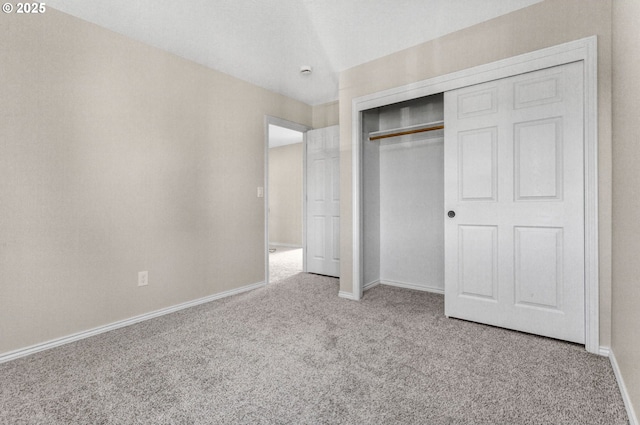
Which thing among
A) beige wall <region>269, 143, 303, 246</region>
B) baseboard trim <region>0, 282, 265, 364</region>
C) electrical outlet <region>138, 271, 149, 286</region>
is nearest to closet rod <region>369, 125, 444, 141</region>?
baseboard trim <region>0, 282, 265, 364</region>

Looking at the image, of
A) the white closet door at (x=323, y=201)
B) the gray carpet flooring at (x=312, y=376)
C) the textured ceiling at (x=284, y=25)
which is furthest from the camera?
the white closet door at (x=323, y=201)

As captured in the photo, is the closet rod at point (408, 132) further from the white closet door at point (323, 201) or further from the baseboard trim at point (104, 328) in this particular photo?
the baseboard trim at point (104, 328)

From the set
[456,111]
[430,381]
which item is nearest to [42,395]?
[430,381]

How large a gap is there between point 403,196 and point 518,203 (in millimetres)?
1412

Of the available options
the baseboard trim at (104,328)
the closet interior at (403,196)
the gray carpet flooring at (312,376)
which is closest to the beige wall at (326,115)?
the closet interior at (403,196)

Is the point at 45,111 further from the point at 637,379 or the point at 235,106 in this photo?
the point at 637,379

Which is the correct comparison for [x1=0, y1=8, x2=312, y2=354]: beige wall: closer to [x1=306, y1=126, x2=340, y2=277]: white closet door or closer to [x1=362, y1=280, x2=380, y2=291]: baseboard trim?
[x1=306, y1=126, x2=340, y2=277]: white closet door

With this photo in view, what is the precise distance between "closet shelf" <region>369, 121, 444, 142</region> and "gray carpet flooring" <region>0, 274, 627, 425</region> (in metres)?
1.73

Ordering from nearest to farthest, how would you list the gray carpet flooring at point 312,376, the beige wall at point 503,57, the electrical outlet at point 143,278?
the gray carpet flooring at point 312,376, the beige wall at point 503,57, the electrical outlet at point 143,278

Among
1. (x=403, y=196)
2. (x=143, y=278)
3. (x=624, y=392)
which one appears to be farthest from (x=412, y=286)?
(x=143, y=278)

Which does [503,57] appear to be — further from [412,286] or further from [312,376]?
[312,376]

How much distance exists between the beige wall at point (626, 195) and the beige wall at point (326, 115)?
9.32 feet

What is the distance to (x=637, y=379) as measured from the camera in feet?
4.13

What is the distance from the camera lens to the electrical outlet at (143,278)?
262 centimetres
